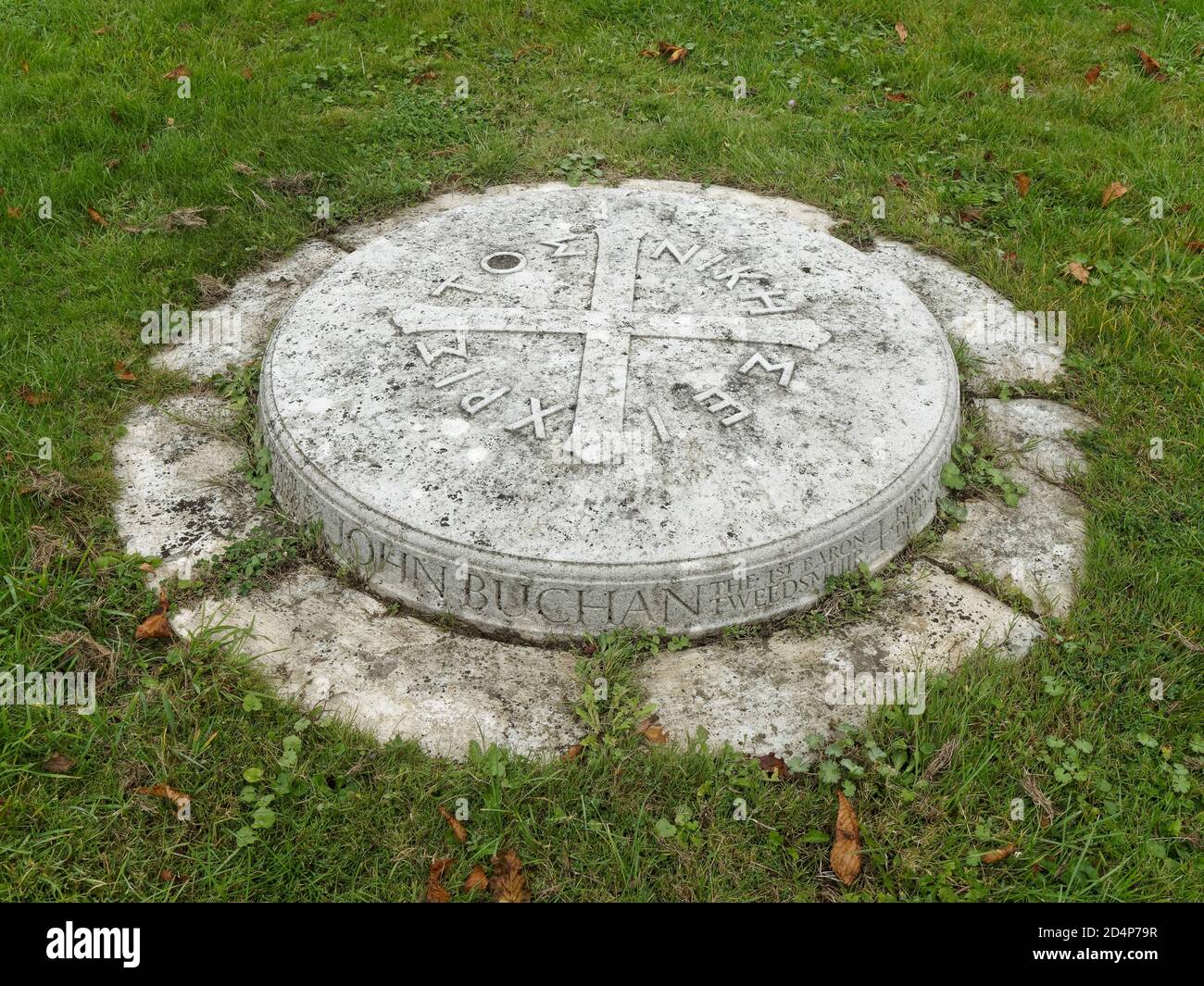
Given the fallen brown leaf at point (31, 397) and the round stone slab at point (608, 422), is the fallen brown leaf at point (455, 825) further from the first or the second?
the fallen brown leaf at point (31, 397)

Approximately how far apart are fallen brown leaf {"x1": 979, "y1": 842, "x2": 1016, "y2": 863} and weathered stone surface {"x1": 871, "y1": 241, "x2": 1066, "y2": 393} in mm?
1996

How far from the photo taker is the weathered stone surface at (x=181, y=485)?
339 centimetres

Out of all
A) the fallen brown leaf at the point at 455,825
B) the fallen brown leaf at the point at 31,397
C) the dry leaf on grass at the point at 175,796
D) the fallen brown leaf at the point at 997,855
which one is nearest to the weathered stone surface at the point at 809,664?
the fallen brown leaf at the point at 997,855

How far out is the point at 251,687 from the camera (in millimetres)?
2920

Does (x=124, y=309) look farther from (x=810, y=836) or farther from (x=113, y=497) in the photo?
(x=810, y=836)

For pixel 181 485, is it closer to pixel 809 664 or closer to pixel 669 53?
pixel 809 664

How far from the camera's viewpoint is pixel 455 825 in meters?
2.62

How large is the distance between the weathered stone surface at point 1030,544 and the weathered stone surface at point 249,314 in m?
2.65

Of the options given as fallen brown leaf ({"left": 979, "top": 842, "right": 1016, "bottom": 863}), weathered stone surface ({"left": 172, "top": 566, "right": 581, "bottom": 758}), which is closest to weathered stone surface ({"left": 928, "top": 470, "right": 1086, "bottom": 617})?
fallen brown leaf ({"left": 979, "top": 842, "right": 1016, "bottom": 863})

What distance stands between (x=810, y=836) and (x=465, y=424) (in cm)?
156


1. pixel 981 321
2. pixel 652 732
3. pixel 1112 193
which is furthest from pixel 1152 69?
pixel 652 732

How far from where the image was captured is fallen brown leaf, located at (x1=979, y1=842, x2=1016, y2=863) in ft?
8.45

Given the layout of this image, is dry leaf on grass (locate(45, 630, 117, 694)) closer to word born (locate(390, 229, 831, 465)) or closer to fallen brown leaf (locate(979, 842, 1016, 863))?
word born (locate(390, 229, 831, 465))

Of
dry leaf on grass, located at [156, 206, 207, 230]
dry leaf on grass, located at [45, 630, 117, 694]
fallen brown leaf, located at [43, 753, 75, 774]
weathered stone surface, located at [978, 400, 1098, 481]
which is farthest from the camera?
dry leaf on grass, located at [156, 206, 207, 230]
